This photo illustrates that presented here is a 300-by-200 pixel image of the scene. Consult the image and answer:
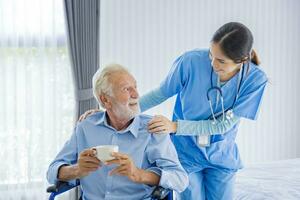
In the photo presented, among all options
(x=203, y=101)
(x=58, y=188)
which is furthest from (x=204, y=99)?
(x=58, y=188)

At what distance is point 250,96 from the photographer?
→ 7.46 ft

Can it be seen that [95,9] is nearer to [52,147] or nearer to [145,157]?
[52,147]

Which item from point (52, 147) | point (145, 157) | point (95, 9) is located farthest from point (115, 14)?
point (145, 157)

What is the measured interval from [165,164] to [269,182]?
85cm

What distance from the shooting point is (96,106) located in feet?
11.3


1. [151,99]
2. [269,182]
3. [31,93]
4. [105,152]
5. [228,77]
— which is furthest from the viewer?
[31,93]

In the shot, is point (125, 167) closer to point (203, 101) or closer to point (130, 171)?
point (130, 171)

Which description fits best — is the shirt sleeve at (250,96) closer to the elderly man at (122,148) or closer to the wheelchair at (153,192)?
the elderly man at (122,148)

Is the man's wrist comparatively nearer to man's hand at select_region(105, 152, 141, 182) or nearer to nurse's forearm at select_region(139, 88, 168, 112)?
man's hand at select_region(105, 152, 141, 182)

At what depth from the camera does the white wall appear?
138 inches

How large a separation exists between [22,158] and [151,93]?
55.6 inches

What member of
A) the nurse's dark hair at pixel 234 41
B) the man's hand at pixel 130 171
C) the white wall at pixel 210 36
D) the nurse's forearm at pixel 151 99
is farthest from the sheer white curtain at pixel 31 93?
the nurse's dark hair at pixel 234 41

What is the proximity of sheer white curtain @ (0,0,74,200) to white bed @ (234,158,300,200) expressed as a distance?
1403 millimetres

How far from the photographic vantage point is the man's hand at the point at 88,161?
1926 millimetres
